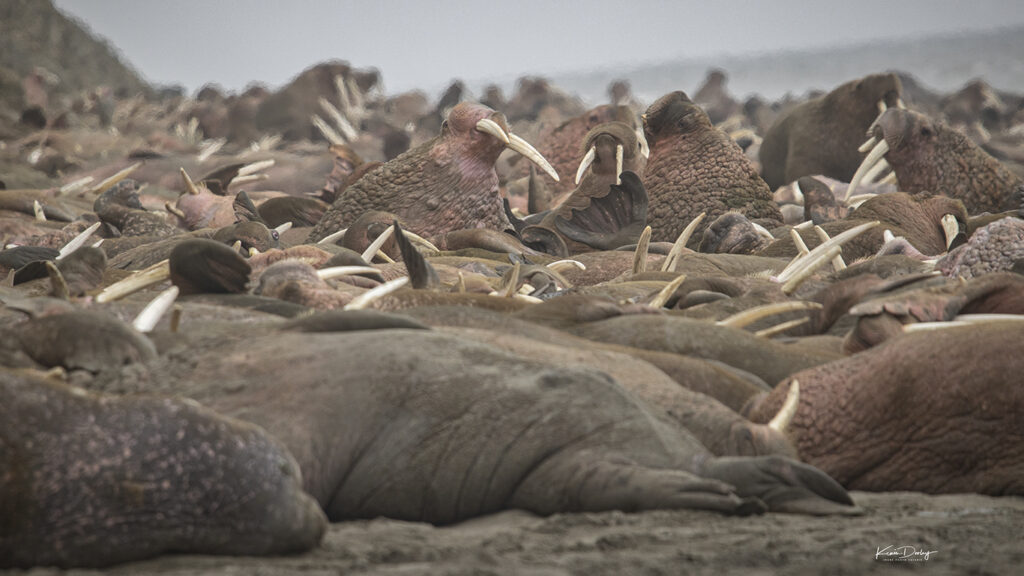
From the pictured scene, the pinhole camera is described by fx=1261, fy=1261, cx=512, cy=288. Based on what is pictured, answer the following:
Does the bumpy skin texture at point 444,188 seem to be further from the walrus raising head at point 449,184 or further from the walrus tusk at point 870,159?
the walrus tusk at point 870,159

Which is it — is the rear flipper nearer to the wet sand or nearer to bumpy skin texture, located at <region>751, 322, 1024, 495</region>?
the wet sand

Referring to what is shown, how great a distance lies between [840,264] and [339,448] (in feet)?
13.8

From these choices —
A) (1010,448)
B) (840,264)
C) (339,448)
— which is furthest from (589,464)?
(840,264)

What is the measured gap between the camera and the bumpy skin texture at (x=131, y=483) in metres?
2.52

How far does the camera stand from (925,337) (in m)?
4.01

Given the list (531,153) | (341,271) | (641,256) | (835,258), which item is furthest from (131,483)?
(531,153)

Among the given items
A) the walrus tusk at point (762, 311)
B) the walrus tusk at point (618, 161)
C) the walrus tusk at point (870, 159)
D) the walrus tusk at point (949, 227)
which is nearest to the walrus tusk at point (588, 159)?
the walrus tusk at point (618, 161)

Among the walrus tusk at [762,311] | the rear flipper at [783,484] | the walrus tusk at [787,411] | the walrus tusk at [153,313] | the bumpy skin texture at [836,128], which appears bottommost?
the bumpy skin texture at [836,128]

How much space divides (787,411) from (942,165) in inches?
297

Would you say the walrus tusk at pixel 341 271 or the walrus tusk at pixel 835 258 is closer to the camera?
the walrus tusk at pixel 341 271

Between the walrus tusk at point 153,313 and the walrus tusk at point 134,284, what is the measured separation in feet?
1.20

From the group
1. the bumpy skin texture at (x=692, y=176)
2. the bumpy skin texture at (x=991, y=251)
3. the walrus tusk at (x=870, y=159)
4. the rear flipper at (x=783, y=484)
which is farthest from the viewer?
the walrus tusk at (x=870, y=159)

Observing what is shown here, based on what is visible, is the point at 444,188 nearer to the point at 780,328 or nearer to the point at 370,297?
the point at 780,328

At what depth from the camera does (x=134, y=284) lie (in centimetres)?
470
